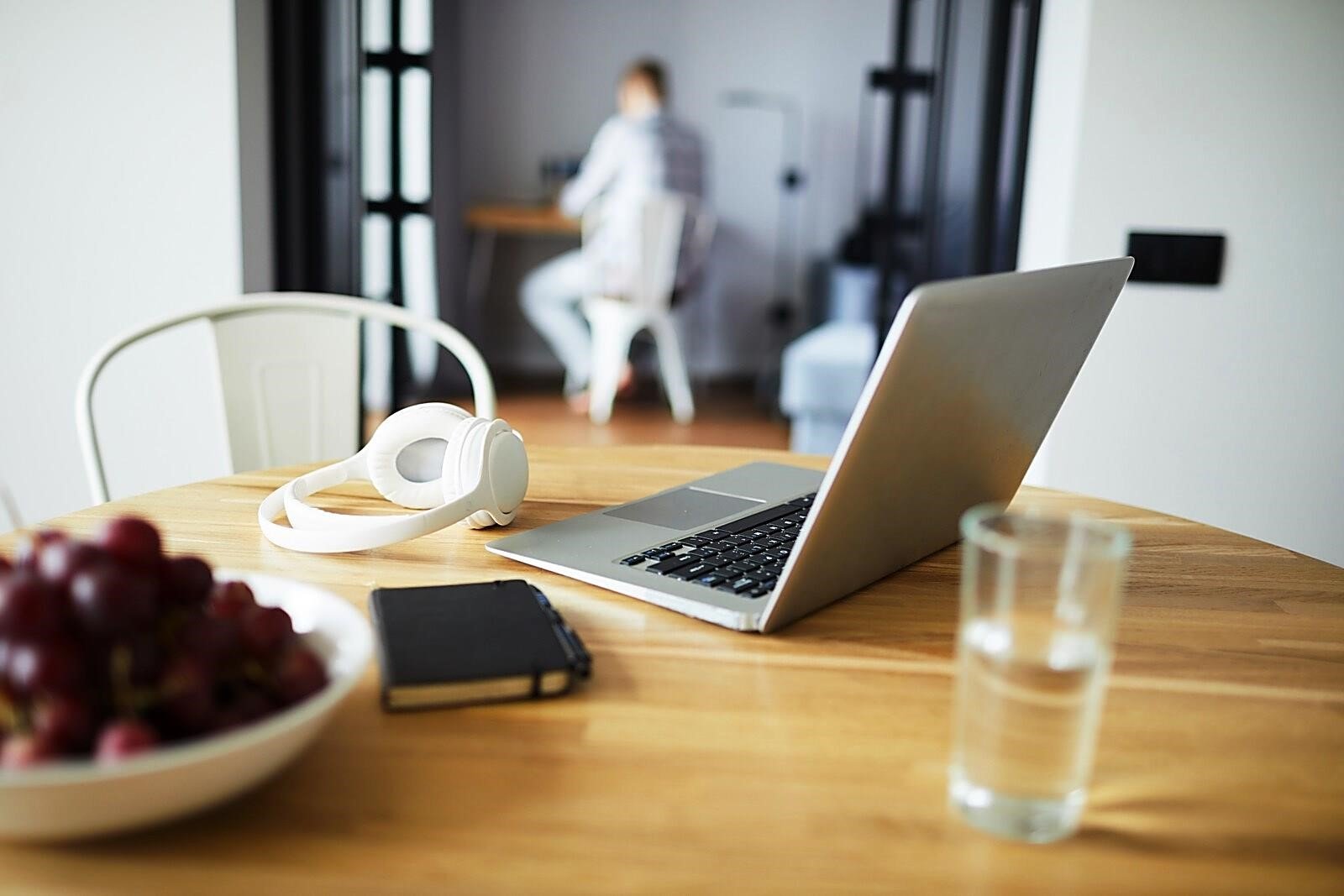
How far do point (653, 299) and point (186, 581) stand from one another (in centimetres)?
407

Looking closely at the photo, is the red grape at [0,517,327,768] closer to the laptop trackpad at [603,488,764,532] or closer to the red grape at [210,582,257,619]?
the red grape at [210,582,257,619]

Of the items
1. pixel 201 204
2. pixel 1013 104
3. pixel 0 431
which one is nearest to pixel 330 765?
pixel 201 204

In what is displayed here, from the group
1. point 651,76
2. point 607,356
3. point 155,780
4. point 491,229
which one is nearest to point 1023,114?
point 155,780

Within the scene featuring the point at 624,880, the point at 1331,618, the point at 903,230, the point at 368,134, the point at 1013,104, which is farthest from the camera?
the point at 368,134

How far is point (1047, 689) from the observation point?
0.50m

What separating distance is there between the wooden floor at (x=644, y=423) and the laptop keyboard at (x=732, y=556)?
307cm

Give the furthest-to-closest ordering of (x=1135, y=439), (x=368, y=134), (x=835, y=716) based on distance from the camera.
Result: 1. (x=368, y=134)
2. (x=1135, y=439)
3. (x=835, y=716)

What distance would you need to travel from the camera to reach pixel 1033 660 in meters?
0.50

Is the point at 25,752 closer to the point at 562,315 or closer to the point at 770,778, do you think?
the point at 770,778

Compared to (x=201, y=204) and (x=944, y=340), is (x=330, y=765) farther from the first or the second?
(x=201, y=204)

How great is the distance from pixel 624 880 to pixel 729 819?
0.07 meters

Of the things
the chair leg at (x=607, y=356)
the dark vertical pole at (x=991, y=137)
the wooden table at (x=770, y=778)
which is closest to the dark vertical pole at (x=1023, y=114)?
the dark vertical pole at (x=991, y=137)

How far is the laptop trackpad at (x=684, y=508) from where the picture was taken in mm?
1001

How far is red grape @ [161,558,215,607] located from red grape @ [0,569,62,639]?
0.06 meters
